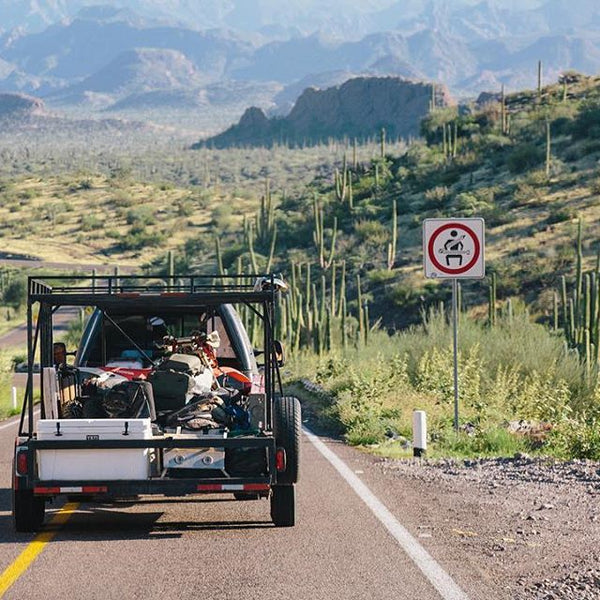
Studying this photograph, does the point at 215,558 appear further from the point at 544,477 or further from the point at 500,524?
the point at 544,477

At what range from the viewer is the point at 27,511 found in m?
10.6

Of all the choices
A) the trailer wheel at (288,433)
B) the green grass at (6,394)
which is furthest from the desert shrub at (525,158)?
the trailer wheel at (288,433)

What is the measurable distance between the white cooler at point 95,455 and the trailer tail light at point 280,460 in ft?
3.11

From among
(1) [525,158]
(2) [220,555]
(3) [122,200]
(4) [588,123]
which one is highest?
(4) [588,123]

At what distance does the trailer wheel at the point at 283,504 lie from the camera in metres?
10.7

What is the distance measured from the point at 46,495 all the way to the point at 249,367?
3.19 metres

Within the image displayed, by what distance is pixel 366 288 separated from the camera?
53.8 meters

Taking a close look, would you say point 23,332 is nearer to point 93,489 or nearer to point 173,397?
point 173,397

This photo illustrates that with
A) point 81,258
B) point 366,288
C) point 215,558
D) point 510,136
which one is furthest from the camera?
point 81,258

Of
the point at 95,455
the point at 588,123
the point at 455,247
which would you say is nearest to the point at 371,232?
the point at 588,123

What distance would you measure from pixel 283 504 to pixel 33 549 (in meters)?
1.96

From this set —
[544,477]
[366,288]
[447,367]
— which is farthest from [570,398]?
[366,288]

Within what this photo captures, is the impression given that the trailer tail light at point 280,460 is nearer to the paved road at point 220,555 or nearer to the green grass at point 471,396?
the paved road at point 220,555

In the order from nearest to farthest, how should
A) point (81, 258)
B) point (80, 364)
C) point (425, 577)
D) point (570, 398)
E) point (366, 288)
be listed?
point (425, 577), point (80, 364), point (570, 398), point (366, 288), point (81, 258)
